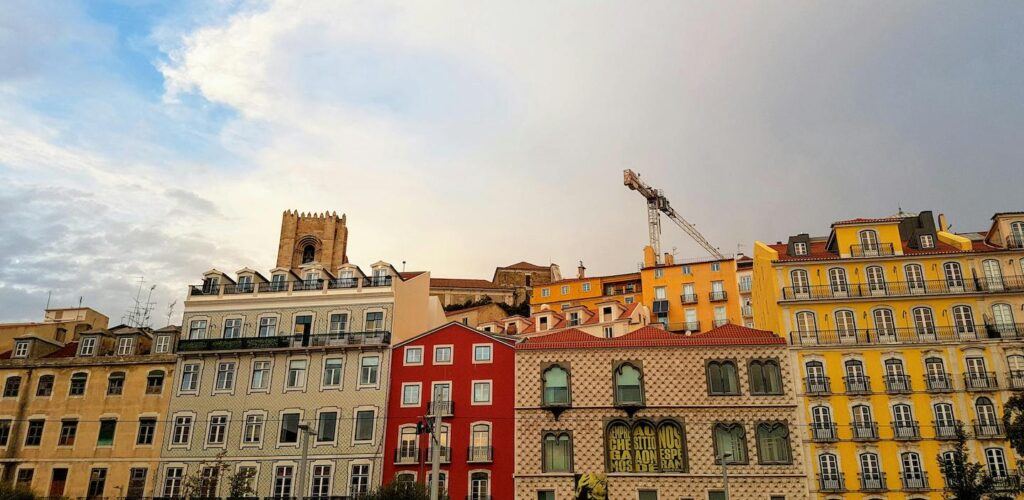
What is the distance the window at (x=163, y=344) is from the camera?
162 ft

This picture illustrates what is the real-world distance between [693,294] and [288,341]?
4227 cm

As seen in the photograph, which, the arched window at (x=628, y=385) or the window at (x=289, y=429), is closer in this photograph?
the arched window at (x=628, y=385)

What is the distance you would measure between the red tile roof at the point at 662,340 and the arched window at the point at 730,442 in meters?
4.78

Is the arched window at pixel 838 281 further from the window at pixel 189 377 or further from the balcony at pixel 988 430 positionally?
the window at pixel 189 377

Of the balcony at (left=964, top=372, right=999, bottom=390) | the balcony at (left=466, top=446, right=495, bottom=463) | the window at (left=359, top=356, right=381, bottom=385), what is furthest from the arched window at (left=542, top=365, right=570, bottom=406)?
the balcony at (left=964, top=372, right=999, bottom=390)

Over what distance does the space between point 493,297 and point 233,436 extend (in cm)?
6886

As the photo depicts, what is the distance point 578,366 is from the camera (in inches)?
1778

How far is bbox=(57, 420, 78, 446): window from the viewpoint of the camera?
154 ft

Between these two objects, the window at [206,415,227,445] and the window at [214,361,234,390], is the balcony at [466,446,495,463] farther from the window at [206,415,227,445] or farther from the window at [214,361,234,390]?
the window at [214,361,234,390]

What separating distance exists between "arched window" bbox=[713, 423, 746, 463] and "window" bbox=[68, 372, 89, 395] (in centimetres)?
3858

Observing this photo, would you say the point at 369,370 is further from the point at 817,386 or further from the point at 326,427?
the point at 817,386

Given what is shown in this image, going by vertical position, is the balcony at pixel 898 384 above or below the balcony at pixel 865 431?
above

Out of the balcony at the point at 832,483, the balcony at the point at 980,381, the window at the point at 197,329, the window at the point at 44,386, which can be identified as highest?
the window at the point at 197,329

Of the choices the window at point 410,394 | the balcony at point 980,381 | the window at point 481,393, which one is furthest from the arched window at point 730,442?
the window at point 410,394
